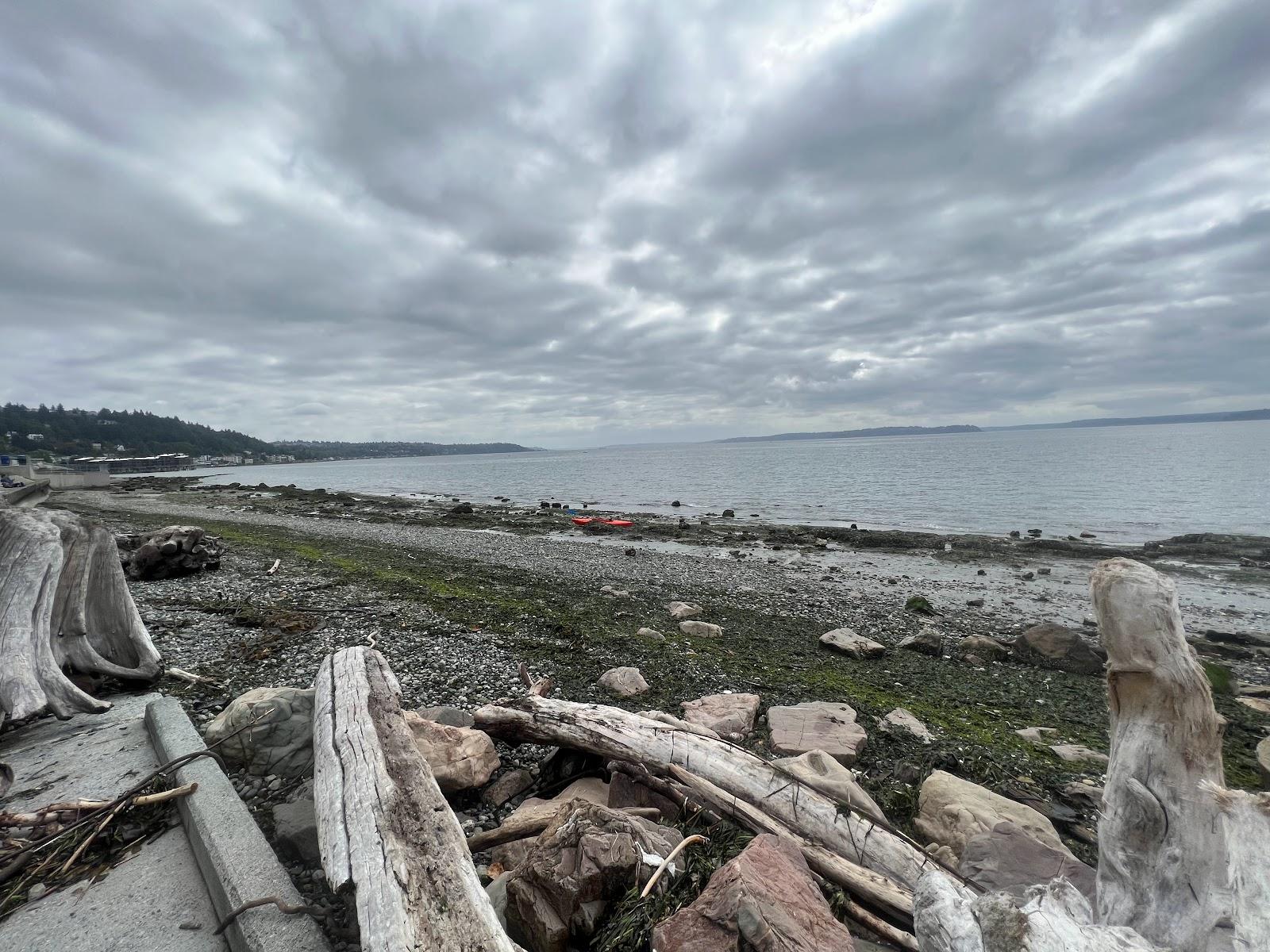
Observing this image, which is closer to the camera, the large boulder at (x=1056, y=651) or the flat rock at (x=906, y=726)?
the flat rock at (x=906, y=726)

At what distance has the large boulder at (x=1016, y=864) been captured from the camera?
3307mm

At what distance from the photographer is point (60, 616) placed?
6.45m

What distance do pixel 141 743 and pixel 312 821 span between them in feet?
8.17

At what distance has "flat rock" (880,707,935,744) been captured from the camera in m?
6.71

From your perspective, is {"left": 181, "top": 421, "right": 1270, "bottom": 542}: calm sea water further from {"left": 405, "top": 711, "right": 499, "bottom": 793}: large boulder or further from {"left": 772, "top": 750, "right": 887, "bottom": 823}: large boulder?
{"left": 405, "top": 711, "right": 499, "bottom": 793}: large boulder

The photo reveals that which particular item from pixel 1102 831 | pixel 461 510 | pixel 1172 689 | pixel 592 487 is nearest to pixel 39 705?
pixel 1102 831

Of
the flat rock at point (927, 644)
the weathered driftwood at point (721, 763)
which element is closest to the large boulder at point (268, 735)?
the weathered driftwood at point (721, 763)

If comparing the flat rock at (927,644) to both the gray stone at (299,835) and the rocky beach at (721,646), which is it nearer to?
the rocky beach at (721,646)

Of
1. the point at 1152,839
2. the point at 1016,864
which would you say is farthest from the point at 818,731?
the point at 1152,839

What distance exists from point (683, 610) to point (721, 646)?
250 cm

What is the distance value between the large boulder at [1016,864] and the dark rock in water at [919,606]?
1188 centimetres

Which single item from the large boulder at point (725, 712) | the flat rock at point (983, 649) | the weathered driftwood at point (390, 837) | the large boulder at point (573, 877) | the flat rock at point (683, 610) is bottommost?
the flat rock at point (983, 649)

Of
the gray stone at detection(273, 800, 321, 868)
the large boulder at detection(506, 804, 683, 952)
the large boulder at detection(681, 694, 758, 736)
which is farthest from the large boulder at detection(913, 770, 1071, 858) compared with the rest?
the gray stone at detection(273, 800, 321, 868)

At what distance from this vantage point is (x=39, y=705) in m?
5.23
